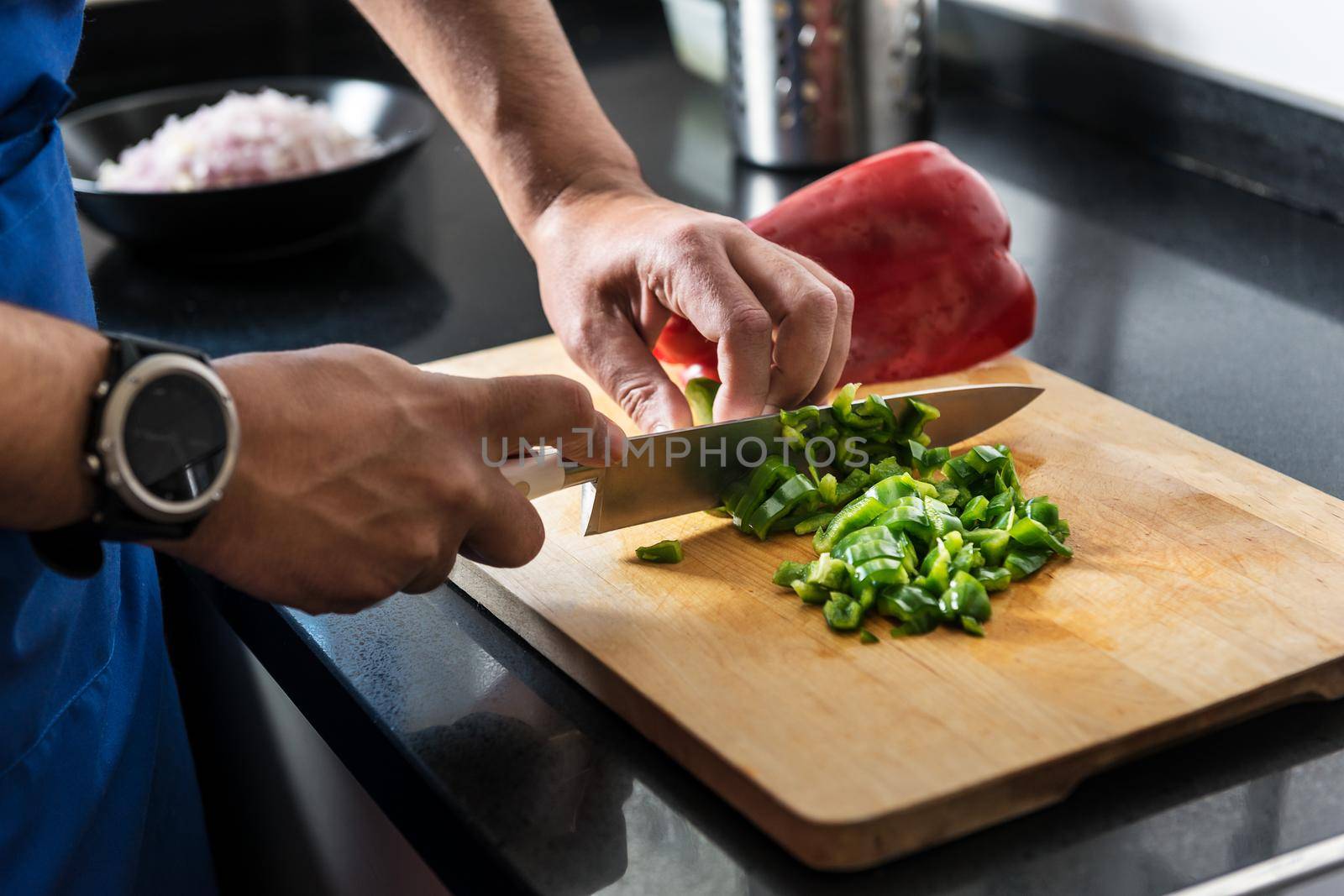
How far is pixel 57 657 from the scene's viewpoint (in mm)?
959

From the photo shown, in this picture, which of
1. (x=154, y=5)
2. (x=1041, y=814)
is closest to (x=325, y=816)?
(x=1041, y=814)

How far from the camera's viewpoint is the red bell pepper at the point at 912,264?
1323 millimetres

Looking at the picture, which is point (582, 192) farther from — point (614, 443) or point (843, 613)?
point (843, 613)

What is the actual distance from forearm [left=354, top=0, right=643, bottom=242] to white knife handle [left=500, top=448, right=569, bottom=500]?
42cm

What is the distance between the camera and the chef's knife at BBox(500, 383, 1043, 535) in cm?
98

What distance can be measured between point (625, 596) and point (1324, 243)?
1.06 meters

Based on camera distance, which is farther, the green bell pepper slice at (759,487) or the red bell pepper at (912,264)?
the red bell pepper at (912,264)

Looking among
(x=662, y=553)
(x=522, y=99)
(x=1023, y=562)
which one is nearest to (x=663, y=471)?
(x=662, y=553)

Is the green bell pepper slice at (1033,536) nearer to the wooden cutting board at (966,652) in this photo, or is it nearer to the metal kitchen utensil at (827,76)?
the wooden cutting board at (966,652)

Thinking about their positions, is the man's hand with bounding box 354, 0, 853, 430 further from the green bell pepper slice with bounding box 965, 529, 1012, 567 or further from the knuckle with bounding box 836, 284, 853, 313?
A: the green bell pepper slice with bounding box 965, 529, 1012, 567

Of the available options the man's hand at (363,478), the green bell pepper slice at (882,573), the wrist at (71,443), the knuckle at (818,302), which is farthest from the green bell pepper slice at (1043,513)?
the wrist at (71,443)

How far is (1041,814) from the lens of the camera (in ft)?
2.53

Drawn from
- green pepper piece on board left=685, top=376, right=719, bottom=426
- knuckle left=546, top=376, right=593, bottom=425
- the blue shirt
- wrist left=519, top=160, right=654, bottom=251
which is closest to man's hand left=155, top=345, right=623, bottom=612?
knuckle left=546, top=376, right=593, bottom=425

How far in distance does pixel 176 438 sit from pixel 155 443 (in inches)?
0.4
